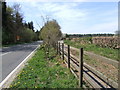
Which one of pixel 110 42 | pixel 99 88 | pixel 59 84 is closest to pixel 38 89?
pixel 59 84

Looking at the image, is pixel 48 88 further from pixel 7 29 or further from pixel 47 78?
pixel 7 29

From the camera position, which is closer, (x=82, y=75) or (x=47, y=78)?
(x=82, y=75)

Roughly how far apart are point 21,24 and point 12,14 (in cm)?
598

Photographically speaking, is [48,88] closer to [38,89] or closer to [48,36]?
[38,89]

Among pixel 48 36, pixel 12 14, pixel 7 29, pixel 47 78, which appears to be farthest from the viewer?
pixel 12 14

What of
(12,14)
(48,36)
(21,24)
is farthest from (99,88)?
(21,24)

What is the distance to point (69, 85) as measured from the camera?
4602 mm

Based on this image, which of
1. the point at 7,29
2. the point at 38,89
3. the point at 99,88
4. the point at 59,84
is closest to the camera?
the point at 99,88

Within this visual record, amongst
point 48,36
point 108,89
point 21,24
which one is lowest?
point 108,89

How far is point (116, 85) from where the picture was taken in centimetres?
311

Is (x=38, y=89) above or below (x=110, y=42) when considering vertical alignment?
below

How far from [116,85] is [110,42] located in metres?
14.2

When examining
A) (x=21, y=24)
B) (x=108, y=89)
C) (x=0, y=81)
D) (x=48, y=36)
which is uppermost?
(x=21, y=24)

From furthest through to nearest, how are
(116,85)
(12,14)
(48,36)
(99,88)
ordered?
(12,14)
(48,36)
(99,88)
(116,85)
